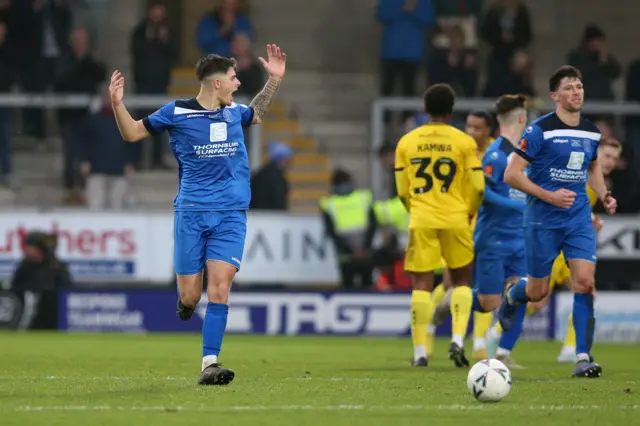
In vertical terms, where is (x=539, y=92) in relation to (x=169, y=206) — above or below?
above

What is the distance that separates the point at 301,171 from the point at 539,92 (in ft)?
16.5

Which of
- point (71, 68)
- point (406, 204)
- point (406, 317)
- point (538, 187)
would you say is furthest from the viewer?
point (71, 68)

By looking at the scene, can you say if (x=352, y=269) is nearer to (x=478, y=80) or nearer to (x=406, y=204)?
(x=478, y=80)

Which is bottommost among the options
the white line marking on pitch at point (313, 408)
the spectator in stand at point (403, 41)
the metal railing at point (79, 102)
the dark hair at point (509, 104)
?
the white line marking on pitch at point (313, 408)

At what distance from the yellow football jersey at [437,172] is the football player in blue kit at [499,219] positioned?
0.39 meters

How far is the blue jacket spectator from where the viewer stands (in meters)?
22.4

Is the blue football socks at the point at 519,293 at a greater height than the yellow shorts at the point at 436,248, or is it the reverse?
the yellow shorts at the point at 436,248

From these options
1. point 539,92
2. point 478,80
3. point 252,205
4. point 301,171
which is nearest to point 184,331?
point 252,205

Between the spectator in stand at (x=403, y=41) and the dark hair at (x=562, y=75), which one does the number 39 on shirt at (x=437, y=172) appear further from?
the spectator in stand at (x=403, y=41)

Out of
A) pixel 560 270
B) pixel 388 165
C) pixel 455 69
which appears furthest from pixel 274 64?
pixel 455 69

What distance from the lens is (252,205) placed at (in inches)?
795

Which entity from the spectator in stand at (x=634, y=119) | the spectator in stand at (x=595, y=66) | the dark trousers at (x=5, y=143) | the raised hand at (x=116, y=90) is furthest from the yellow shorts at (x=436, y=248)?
the spectator in stand at (x=595, y=66)

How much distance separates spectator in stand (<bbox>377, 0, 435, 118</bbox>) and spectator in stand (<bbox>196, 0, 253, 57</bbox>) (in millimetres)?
2303

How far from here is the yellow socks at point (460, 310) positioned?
40.5ft
